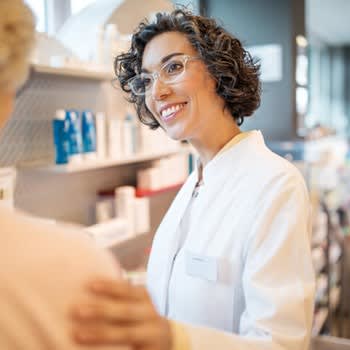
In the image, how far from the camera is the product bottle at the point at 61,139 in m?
1.62

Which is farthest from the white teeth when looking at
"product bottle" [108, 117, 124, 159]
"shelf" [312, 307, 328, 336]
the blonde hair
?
"shelf" [312, 307, 328, 336]

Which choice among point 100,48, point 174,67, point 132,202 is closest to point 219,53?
point 174,67

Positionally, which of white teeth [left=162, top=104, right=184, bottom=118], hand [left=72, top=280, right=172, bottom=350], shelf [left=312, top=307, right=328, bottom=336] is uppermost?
white teeth [left=162, top=104, right=184, bottom=118]

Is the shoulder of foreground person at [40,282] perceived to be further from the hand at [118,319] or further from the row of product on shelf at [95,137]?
the row of product on shelf at [95,137]

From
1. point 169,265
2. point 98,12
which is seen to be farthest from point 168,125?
point 98,12

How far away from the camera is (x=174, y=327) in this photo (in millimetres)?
590

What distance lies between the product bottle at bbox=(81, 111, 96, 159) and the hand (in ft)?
4.15

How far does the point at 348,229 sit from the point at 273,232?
Answer: 353 centimetres

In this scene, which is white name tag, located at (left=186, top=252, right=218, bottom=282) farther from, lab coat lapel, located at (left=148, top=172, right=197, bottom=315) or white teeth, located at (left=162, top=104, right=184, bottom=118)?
white teeth, located at (left=162, top=104, right=184, bottom=118)

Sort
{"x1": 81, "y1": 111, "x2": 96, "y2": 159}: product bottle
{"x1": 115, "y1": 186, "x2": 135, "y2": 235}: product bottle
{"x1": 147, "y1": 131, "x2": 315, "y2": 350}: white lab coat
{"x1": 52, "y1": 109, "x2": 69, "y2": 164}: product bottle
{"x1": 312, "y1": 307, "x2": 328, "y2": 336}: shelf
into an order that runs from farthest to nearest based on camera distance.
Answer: {"x1": 312, "y1": 307, "x2": 328, "y2": 336}: shelf < {"x1": 115, "y1": 186, "x2": 135, "y2": 235}: product bottle < {"x1": 81, "y1": 111, "x2": 96, "y2": 159}: product bottle < {"x1": 52, "y1": 109, "x2": 69, "y2": 164}: product bottle < {"x1": 147, "y1": 131, "x2": 315, "y2": 350}: white lab coat

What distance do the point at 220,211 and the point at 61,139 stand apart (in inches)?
30.5

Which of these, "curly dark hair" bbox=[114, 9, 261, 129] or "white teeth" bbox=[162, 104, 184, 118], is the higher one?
"curly dark hair" bbox=[114, 9, 261, 129]

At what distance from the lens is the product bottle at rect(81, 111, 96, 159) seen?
1729 millimetres

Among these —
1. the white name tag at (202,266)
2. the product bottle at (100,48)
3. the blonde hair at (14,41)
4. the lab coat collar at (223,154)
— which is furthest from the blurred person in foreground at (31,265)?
the product bottle at (100,48)
